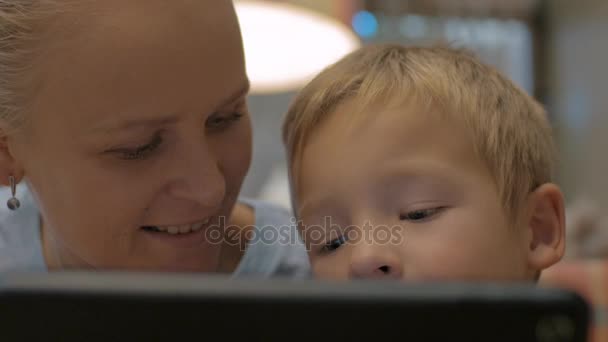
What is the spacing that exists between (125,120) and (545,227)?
56cm

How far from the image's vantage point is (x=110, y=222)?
0.85 m

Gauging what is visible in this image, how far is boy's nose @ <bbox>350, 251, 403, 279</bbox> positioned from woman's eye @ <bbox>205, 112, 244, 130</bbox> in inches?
10.6

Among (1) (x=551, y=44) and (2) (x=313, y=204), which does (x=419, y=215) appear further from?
(1) (x=551, y=44)

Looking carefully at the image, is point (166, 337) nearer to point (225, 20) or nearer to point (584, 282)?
point (225, 20)

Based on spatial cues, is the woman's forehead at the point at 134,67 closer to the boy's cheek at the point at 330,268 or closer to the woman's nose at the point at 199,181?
the woman's nose at the point at 199,181

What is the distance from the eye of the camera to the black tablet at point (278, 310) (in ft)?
1.08

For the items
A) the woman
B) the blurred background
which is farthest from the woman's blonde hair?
the blurred background

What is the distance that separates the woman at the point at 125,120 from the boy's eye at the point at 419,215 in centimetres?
24

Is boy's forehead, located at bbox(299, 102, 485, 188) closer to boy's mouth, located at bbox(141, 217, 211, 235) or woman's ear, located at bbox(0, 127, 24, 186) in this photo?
boy's mouth, located at bbox(141, 217, 211, 235)

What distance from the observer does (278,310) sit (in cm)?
34

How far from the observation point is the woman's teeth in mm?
895

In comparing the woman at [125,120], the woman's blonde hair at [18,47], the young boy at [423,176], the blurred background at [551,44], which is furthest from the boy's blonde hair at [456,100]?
the blurred background at [551,44]

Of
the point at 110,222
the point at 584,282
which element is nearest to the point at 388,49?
the point at 110,222

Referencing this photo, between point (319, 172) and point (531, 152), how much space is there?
0.29 metres
